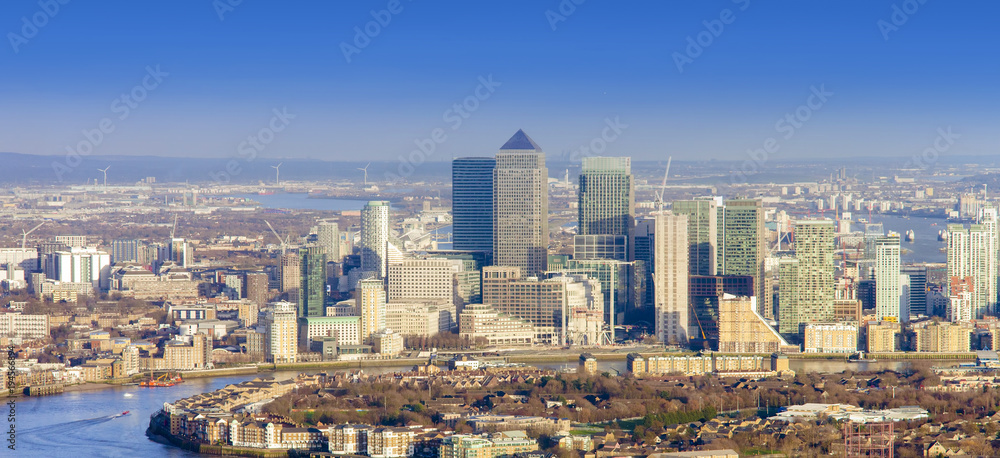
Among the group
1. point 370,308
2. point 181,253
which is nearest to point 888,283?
point 370,308

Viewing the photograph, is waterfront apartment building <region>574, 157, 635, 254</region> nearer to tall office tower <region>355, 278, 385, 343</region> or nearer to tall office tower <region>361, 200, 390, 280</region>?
tall office tower <region>361, 200, 390, 280</region>

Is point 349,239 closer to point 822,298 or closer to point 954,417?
point 822,298

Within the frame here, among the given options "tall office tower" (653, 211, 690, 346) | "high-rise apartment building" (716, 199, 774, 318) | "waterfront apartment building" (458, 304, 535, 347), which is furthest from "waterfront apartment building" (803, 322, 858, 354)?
"waterfront apartment building" (458, 304, 535, 347)

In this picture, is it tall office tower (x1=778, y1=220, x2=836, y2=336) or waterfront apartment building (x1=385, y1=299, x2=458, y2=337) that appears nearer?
waterfront apartment building (x1=385, y1=299, x2=458, y2=337)

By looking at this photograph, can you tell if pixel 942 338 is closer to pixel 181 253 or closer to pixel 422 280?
pixel 422 280

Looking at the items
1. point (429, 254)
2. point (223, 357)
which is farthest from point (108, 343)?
point (429, 254)

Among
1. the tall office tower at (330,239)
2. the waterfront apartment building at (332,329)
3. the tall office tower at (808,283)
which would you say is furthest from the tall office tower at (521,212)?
the tall office tower at (330,239)

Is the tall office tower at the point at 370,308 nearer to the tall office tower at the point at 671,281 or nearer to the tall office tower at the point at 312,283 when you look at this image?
the tall office tower at the point at 312,283
